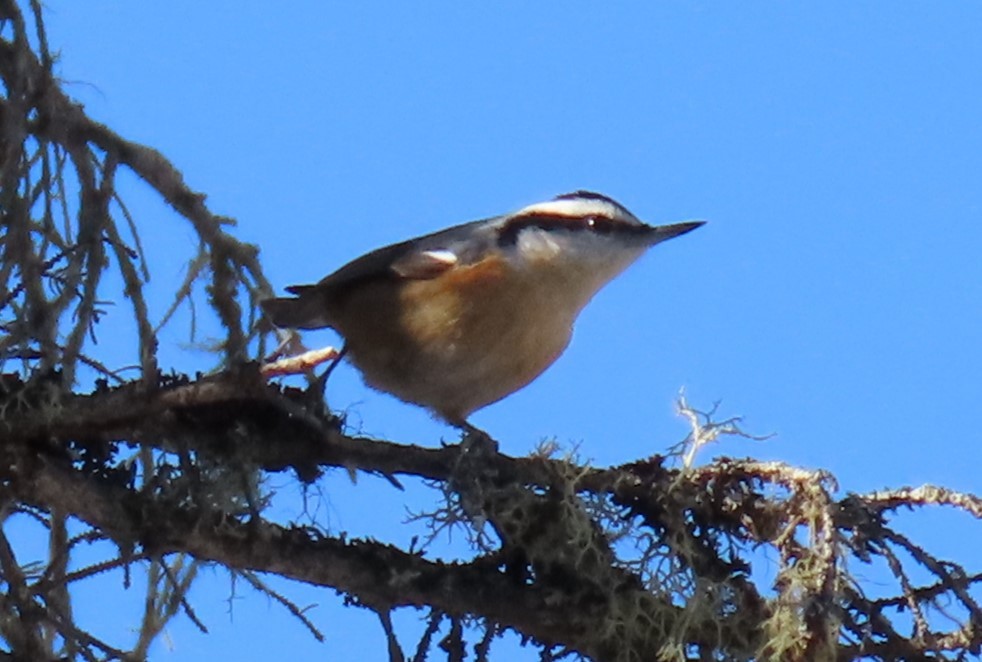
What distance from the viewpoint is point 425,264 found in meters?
3.01

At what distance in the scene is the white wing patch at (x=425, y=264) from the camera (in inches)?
118

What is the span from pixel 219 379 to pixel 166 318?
0.35 metres

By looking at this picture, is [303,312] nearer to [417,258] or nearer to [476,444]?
[417,258]

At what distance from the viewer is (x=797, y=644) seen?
201 centimetres

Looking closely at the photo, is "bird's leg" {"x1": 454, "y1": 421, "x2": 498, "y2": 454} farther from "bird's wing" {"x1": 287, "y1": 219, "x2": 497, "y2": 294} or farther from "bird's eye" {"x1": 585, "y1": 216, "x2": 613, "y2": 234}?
"bird's eye" {"x1": 585, "y1": 216, "x2": 613, "y2": 234}

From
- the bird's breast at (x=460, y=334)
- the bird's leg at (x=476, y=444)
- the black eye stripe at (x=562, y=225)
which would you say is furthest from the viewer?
the black eye stripe at (x=562, y=225)

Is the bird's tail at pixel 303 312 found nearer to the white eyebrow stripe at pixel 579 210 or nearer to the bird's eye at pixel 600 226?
the white eyebrow stripe at pixel 579 210

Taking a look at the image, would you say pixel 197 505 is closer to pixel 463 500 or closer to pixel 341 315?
pixel 463 500

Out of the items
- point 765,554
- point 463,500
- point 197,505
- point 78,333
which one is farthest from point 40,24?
point 765,554

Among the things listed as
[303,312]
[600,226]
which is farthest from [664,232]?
[303,312]

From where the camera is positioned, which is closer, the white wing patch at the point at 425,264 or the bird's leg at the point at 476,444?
the bird's leg at the point at 476,444

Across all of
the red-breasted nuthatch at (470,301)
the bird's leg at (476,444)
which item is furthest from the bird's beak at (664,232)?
the bird's leg at (476,444)

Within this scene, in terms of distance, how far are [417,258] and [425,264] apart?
4 centimetres

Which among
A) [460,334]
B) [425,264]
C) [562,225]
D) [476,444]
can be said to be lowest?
[476,444]
